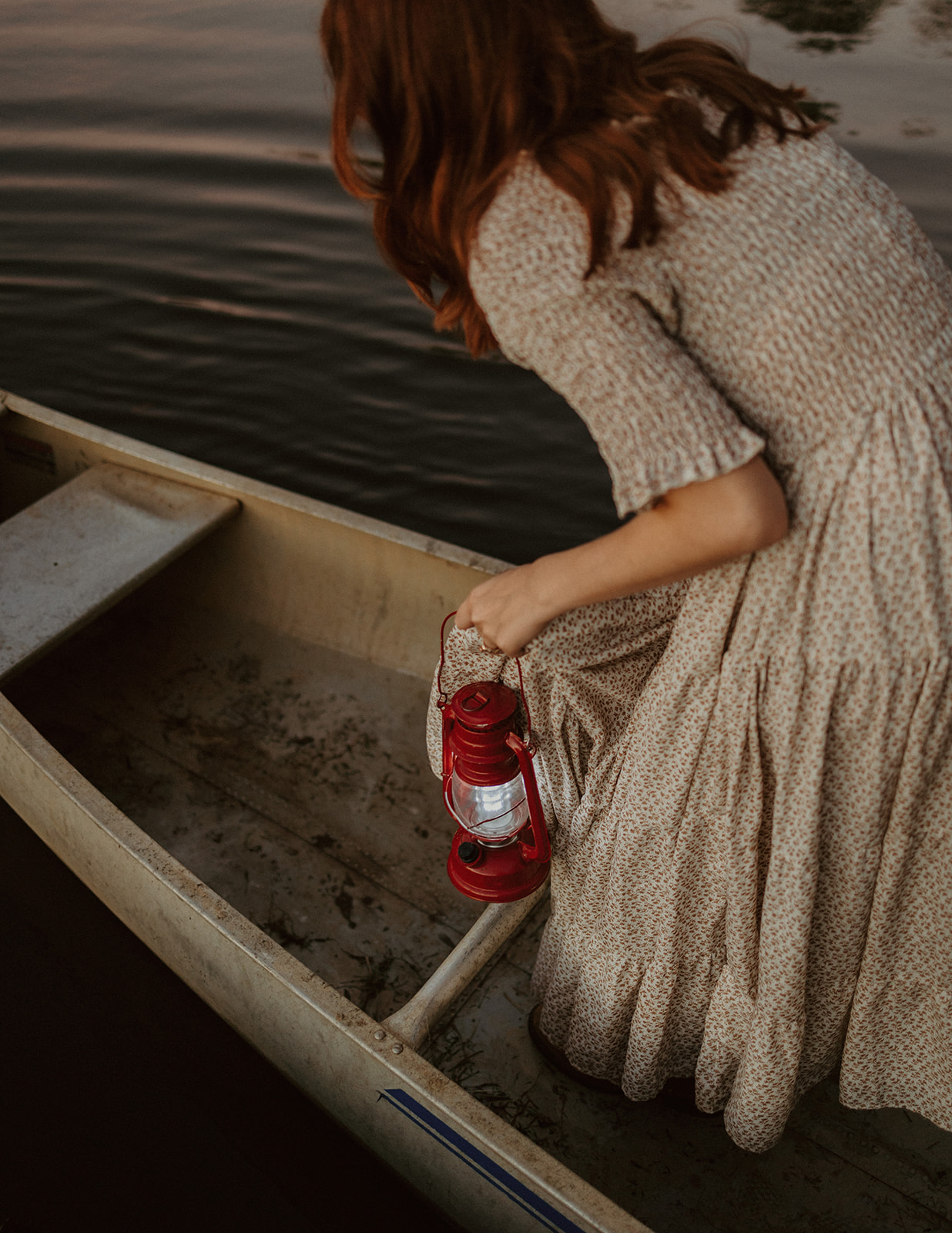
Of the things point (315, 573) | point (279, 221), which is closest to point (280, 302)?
point (279, 221)

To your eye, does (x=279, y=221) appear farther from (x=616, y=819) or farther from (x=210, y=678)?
(x=616, y=819)

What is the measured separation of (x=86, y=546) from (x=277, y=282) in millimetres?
3353

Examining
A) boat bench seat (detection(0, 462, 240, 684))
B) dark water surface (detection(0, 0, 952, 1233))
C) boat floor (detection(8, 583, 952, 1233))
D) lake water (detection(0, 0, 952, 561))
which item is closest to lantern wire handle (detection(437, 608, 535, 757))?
boat floor (detection(8, 583, 952, 1233))

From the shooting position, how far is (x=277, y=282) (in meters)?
5.80

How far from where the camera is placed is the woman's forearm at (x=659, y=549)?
955 millimetres

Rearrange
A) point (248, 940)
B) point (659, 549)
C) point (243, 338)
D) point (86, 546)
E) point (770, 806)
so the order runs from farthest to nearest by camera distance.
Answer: point (243, 338)
point (86, 546)
point (248, 940)
point (770, 806)
point (659, 549)

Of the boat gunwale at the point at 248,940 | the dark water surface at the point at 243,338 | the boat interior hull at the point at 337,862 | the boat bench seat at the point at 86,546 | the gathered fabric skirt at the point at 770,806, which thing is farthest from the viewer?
the boat bench seat at the point at 86,546

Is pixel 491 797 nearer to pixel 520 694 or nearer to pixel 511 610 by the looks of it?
pixel 520 694

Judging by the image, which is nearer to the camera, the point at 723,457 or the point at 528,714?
the point at 723,457

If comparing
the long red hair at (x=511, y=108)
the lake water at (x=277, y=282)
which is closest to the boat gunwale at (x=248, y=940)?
the long red hair at (x=511, y=108)

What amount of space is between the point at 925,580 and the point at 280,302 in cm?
517

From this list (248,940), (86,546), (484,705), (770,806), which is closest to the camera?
(770,806)

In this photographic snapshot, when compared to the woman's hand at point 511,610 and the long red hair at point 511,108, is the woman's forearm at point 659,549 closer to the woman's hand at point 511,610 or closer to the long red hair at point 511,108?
the woman's hand at point 511,610

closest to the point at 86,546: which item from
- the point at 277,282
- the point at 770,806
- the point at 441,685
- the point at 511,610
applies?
the point at 441,685
